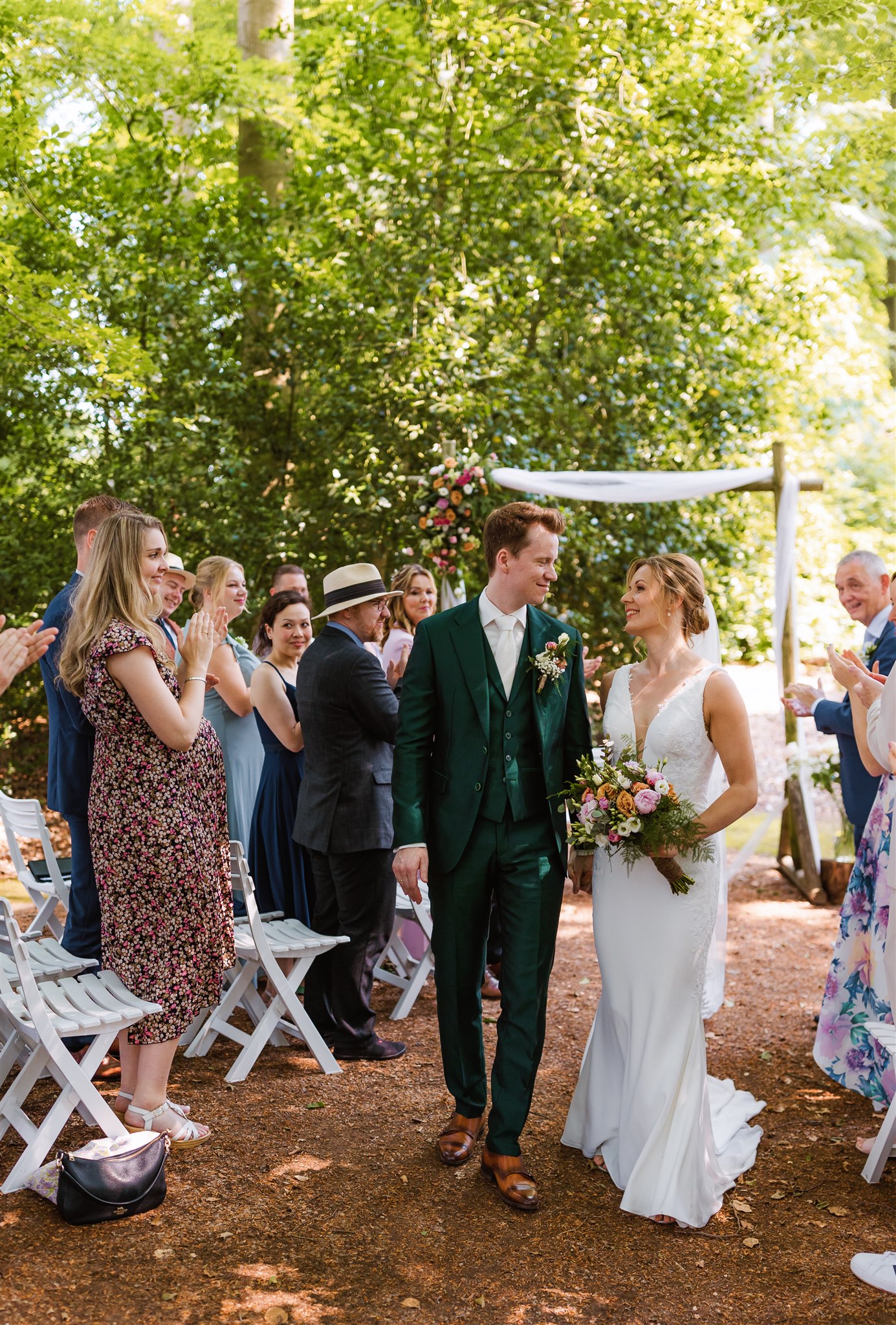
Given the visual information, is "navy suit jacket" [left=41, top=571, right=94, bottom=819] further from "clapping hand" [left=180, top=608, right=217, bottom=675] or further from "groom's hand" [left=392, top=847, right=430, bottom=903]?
"groom's hand" [left=392, top=847, right=430, bottom=903]

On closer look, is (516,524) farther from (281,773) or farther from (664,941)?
(281,773)

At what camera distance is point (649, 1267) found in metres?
3.52

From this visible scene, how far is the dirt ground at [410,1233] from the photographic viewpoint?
130 inches

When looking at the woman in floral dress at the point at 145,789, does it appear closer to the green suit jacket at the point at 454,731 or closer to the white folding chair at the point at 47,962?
the white folding chair at the point at 47,962

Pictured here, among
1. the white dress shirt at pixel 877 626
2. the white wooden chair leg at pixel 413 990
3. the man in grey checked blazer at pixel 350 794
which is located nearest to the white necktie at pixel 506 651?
the man in grey checked blazer at pixel 350 794

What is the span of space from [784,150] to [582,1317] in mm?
10605

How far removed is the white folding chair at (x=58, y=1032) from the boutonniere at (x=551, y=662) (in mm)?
1743

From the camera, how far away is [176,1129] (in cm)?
427

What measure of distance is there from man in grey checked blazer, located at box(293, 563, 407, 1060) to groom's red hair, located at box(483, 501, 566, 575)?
1.13 metres

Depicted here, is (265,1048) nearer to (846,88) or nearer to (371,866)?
(371,866)

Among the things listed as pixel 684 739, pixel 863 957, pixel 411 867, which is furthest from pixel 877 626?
pixel 411 867

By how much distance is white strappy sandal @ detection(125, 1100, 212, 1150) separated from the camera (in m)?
4.10

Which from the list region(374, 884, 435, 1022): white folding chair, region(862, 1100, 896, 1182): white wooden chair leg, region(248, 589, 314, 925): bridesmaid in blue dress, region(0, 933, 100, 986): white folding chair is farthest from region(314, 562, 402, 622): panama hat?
region(862, 1100, 896, 1182): white wooden chair leg

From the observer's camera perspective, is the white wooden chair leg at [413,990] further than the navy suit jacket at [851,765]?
Yes
